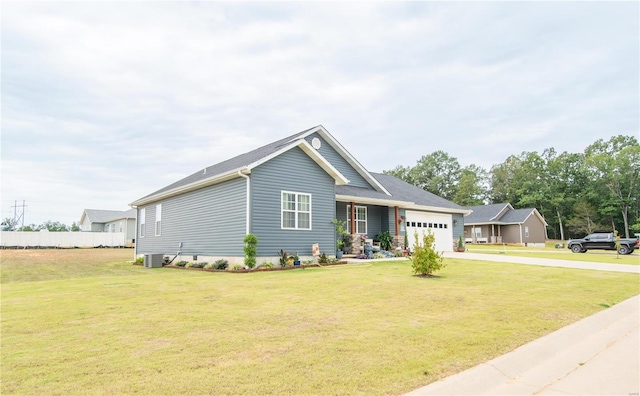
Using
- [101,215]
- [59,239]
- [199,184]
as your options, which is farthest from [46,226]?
[199,184]

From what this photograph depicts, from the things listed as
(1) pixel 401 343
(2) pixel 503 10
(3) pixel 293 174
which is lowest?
(1) pixel 401 343

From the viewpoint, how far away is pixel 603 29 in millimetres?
15641

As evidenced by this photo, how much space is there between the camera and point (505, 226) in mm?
49688

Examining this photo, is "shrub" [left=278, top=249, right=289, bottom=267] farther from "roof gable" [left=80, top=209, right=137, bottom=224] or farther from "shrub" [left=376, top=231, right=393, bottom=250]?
"roof gable" [left=80, top=209, right=137, bottom=224]

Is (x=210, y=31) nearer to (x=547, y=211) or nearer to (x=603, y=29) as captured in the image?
(x=603, y=29)

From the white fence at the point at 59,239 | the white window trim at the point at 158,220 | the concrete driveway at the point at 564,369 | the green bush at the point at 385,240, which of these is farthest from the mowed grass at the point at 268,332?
the white fence at the point at 59,239

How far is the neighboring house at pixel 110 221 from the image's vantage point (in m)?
47.1

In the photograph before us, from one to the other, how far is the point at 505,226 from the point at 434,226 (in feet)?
93.5

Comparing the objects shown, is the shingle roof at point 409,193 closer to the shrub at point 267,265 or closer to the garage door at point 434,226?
the garage door at point 434,226

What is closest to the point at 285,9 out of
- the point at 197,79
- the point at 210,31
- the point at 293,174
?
the point at 210,31

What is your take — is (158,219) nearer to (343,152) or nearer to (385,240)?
(343,152)

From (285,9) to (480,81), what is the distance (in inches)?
477

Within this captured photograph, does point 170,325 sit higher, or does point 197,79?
point 197,79

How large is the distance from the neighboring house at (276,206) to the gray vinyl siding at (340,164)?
0.06 m
